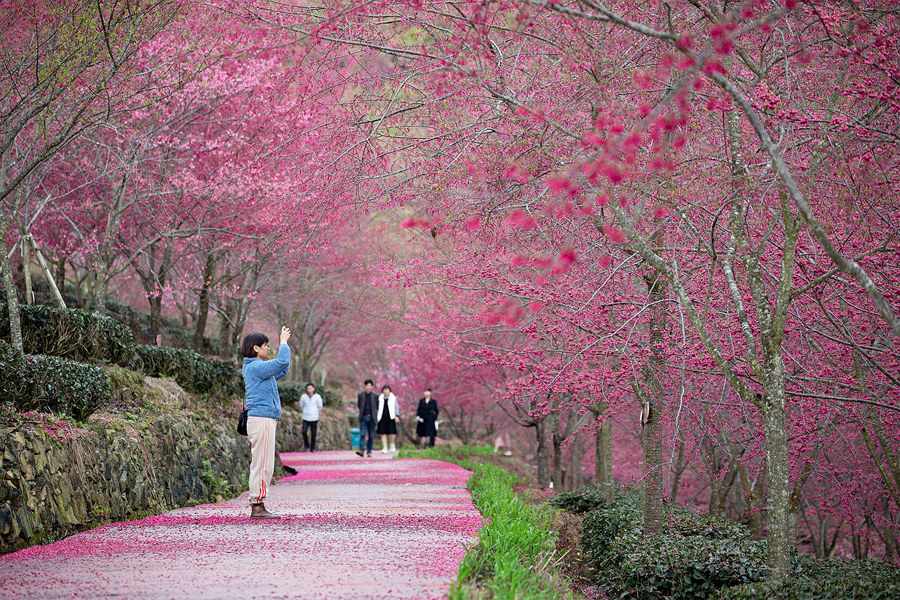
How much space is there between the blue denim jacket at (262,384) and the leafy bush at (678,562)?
356 centimetres

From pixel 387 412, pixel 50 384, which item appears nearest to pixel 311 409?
pixel 387 412

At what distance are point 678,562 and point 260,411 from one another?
4157 mm

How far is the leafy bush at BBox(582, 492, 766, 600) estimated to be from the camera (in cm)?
692

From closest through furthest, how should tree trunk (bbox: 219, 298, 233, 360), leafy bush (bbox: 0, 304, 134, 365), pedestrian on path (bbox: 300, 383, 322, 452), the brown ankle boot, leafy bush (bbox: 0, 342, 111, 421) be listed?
leafy bush (bbox: 0, 342, 111, 421), the brown ankle boot, leafy bush (bbox: 0, 304, 134, 365), pedestrian on path (bbox: 300, 383, 322, 452), tree trunk (bbox: 219, 298, 233, 360)

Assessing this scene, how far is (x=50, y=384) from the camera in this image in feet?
27.0

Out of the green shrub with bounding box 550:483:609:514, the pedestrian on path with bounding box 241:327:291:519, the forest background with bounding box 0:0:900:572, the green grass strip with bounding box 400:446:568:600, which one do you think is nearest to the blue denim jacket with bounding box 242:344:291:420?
the pedestrian on path with bounding box 241:327:291:519

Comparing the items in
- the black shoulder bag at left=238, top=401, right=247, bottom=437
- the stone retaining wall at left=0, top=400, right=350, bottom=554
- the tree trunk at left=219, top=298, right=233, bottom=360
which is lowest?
the stone retaining wall at left=0, top=400, right=350, bottom=554

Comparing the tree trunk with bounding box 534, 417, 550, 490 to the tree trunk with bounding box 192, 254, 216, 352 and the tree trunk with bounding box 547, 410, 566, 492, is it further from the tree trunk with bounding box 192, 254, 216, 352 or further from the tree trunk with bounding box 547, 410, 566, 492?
the tree trunk with bounding box 192, 254, 216, 352

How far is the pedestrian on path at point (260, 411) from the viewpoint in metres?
8.34

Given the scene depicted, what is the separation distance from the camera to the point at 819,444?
10719mm

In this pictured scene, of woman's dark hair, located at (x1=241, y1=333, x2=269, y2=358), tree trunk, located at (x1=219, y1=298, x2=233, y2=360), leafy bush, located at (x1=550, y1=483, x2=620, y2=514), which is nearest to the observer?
woman's dark hair, located at (x1=241, y1=333, x2=269, y2=358)

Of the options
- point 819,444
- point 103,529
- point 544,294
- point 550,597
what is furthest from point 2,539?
point 819,444

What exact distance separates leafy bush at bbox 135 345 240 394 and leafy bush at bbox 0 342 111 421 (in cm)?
513

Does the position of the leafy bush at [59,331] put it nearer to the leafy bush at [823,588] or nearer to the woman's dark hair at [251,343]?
the woman's dark hair at [251,343]
